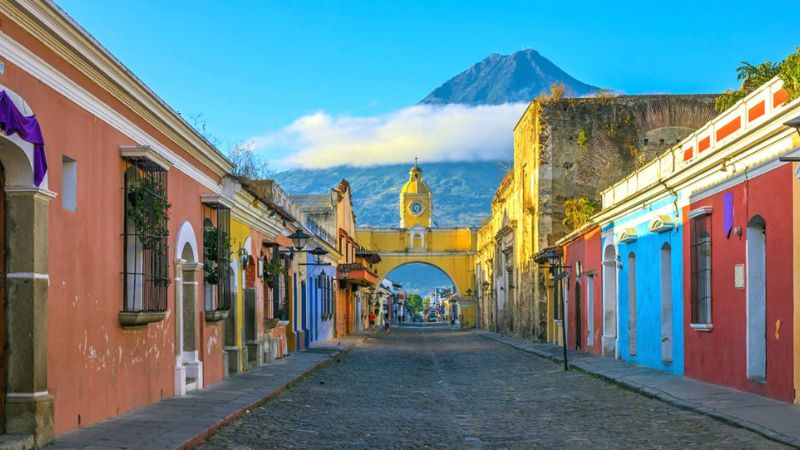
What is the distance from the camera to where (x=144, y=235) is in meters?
10.9

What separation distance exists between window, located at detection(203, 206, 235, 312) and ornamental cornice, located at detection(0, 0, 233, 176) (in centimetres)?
176

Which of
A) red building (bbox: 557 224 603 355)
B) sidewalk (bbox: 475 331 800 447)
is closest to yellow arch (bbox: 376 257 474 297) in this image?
red building (bbox: 557 224 603 355)

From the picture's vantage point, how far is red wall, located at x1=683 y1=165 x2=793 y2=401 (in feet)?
36.8

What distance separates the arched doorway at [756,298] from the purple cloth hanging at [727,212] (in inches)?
31.2

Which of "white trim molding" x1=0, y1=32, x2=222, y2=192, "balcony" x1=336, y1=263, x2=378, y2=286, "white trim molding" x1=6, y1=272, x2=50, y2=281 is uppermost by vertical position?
"white trim molding" x1=0, y1=32, x2=222, y2=192

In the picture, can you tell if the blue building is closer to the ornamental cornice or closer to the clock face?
the ornamental cornice

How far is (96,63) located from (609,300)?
16.0 m

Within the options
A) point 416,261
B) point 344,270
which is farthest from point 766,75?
point 416,261

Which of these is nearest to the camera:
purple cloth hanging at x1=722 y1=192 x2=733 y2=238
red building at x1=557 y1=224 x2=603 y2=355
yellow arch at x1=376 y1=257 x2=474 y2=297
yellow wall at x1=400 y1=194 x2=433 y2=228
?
purple cloth hanging at x1=722 y1=192 x2=733 y2=238

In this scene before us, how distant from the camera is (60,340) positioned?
8383 millimetres

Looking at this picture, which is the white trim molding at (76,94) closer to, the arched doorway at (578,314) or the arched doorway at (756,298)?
the arched doorway at (756,298)

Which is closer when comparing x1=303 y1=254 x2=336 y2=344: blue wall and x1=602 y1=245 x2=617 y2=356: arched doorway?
x1=602 y1=245 x2=617 y2=356: arched doorway

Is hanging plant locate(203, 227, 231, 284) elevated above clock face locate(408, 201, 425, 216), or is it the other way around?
clock face locate(408, 201, 425, 216)

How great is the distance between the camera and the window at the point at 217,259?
15156 mm
